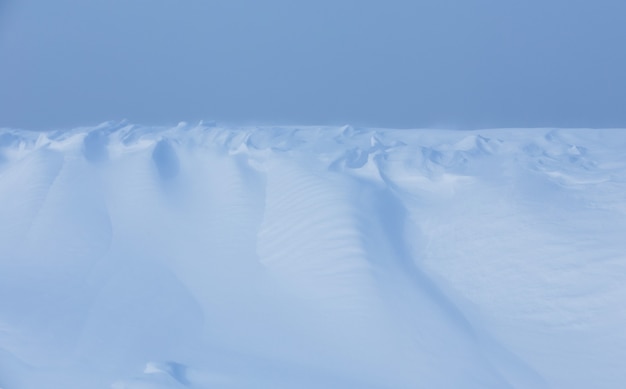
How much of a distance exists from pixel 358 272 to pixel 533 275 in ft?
1.21

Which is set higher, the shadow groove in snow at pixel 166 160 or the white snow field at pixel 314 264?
the shadow groove in snow at pixel 166 160

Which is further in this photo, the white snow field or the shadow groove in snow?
the shadow groove in snow

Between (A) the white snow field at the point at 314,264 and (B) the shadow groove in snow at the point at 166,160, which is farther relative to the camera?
(B) the shadow groove in snow at the point at 166,160

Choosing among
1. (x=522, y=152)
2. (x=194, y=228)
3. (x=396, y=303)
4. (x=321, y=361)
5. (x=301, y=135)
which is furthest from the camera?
(x=301, y=135)

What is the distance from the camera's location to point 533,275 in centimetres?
114

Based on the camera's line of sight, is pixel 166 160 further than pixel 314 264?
Yes

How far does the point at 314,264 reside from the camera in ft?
3.95

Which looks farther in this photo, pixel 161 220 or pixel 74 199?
pixel 74 199

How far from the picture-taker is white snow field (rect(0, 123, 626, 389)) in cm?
95

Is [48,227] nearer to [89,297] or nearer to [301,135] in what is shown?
[89,297]

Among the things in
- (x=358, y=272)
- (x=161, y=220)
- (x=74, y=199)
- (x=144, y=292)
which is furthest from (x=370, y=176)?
(x=74, y=199)

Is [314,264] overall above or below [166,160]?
below

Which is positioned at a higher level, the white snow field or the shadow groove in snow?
the shadow groove in snow

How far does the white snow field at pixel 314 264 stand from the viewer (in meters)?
0.95
